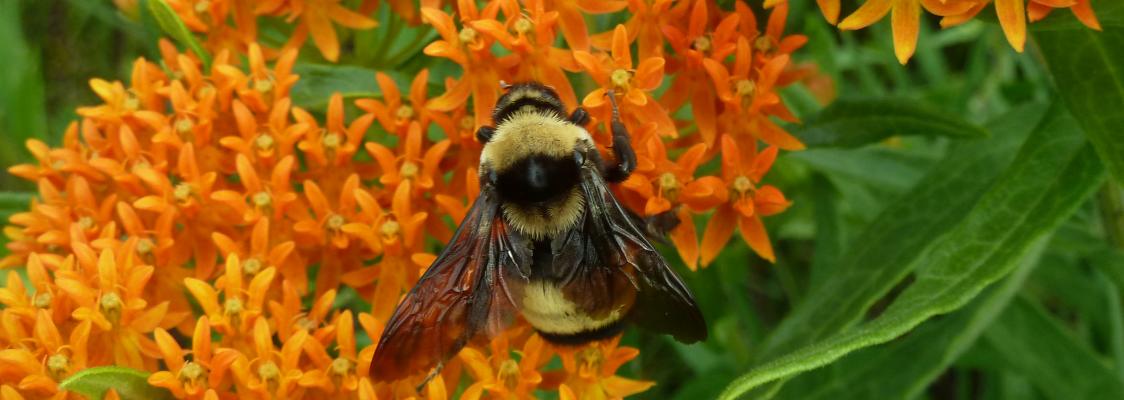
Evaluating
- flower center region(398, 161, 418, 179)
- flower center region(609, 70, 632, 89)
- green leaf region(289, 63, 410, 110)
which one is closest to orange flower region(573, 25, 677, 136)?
flower center region(609, 70, 632, 89)

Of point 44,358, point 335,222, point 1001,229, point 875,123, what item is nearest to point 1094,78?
point 1001,229

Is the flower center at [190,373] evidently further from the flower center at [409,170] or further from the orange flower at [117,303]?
the flower center at [409,170]

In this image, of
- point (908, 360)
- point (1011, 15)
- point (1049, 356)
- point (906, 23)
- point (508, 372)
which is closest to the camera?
point (1011, 15)

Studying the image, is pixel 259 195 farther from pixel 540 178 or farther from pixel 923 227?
pixel 923 227

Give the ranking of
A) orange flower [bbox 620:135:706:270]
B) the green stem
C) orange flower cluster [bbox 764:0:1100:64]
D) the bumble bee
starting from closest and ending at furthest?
orange flower cluster [bbox 764:0:1100:64] → the bumble bee → orange flower [bbox 620:135:706:270] → the green stem

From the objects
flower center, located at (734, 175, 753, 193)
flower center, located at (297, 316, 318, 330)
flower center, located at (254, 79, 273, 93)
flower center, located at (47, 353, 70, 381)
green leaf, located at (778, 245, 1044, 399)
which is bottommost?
green leaf, located at (778, 245, 1044, 399)

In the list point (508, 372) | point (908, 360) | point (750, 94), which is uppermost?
point (750, 94)

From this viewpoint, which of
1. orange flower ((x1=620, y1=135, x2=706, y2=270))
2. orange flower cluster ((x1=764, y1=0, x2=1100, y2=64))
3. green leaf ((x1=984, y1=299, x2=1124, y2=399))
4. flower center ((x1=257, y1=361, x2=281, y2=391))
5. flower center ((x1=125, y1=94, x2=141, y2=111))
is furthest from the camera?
green leaf ((x1=984, y1=299, x2=1124, y2=399))

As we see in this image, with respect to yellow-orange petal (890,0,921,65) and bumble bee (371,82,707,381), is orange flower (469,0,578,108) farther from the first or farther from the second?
yellow-orange petal (890,0,921,65)
